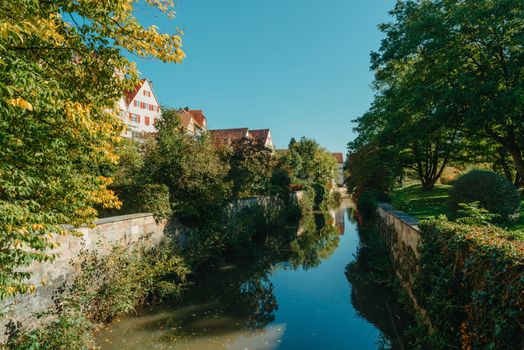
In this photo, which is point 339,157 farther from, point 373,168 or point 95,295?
point 95,295

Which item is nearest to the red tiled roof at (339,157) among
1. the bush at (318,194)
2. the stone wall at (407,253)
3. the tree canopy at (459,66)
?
the bush at (318,194)

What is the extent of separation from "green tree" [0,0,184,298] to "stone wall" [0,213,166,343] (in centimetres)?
79

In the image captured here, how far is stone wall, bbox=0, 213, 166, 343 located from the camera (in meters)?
6.05

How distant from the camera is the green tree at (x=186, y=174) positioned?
43.0ft

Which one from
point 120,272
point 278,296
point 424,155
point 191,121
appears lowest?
point 278,296

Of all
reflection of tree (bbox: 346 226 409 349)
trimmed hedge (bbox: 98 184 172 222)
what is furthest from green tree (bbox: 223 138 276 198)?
reflection of tree (bbox: 346 226 409 349)

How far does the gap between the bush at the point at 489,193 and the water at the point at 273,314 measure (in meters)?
3.85

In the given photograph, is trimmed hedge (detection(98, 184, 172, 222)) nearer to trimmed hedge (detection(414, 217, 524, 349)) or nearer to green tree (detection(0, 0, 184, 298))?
green tree (detection(0, 0, 184, 298))

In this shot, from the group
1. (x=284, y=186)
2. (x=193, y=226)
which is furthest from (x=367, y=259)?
(x=284, y=186)

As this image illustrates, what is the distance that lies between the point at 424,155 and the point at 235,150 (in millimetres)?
14130

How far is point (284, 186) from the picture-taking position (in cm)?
3225

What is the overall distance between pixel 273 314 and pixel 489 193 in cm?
728

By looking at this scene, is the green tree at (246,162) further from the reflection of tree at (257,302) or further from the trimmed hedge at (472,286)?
the trimmed hedge at (472,286)

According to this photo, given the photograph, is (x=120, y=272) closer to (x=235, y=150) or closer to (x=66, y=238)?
(x=66, y=238)
